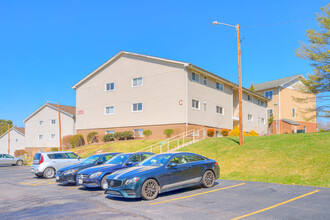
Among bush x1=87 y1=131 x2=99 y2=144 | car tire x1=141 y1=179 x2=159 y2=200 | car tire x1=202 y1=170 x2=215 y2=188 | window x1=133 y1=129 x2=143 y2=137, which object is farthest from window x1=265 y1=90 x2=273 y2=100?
car tire x1=141 y1=179 x2=159 y2=200

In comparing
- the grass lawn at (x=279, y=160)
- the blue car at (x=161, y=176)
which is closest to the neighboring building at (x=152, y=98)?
the grass lawn at (x=279, y=160)

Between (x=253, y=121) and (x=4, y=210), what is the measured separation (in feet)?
120

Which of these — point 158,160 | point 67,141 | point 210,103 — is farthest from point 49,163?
point 67,141

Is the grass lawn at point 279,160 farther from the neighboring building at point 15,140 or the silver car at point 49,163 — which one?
the neighboring building at point 15,140

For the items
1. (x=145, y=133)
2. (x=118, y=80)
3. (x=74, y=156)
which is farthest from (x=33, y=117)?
(x=74, y=156)

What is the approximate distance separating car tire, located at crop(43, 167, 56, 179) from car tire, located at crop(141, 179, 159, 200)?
31.8 ft

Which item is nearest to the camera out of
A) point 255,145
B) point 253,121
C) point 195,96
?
point 255,145

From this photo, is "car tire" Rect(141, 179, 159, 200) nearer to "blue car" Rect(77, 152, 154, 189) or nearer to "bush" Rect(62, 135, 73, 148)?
"blue car" Rect(77, 152, 154, 189)

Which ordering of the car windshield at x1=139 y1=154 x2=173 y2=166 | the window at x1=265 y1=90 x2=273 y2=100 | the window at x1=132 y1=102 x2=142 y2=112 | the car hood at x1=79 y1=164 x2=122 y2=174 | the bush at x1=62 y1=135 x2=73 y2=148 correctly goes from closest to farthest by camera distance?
the car windshield at x1=139 y1=154 x2=173 y2=166
the car hood at x1=79 y1=164 x2=122 y2=174
the window at x1=132 y1=102 x2=142 y2=112
the bush at x1=62 y1=135 x2=73 y2=148
the window at x1=265 y1=90 x2=273 y2=100

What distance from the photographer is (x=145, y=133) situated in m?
29.9

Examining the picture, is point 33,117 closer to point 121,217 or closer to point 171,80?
point 171,80

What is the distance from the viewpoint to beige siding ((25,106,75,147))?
43.9m

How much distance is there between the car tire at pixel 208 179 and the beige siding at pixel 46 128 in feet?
115

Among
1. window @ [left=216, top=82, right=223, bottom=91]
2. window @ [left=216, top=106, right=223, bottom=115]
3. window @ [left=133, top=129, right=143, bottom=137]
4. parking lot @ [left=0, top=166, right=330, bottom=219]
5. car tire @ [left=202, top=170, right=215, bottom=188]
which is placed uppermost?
window @ [left=216, top=82, right=223, bottom=91]
